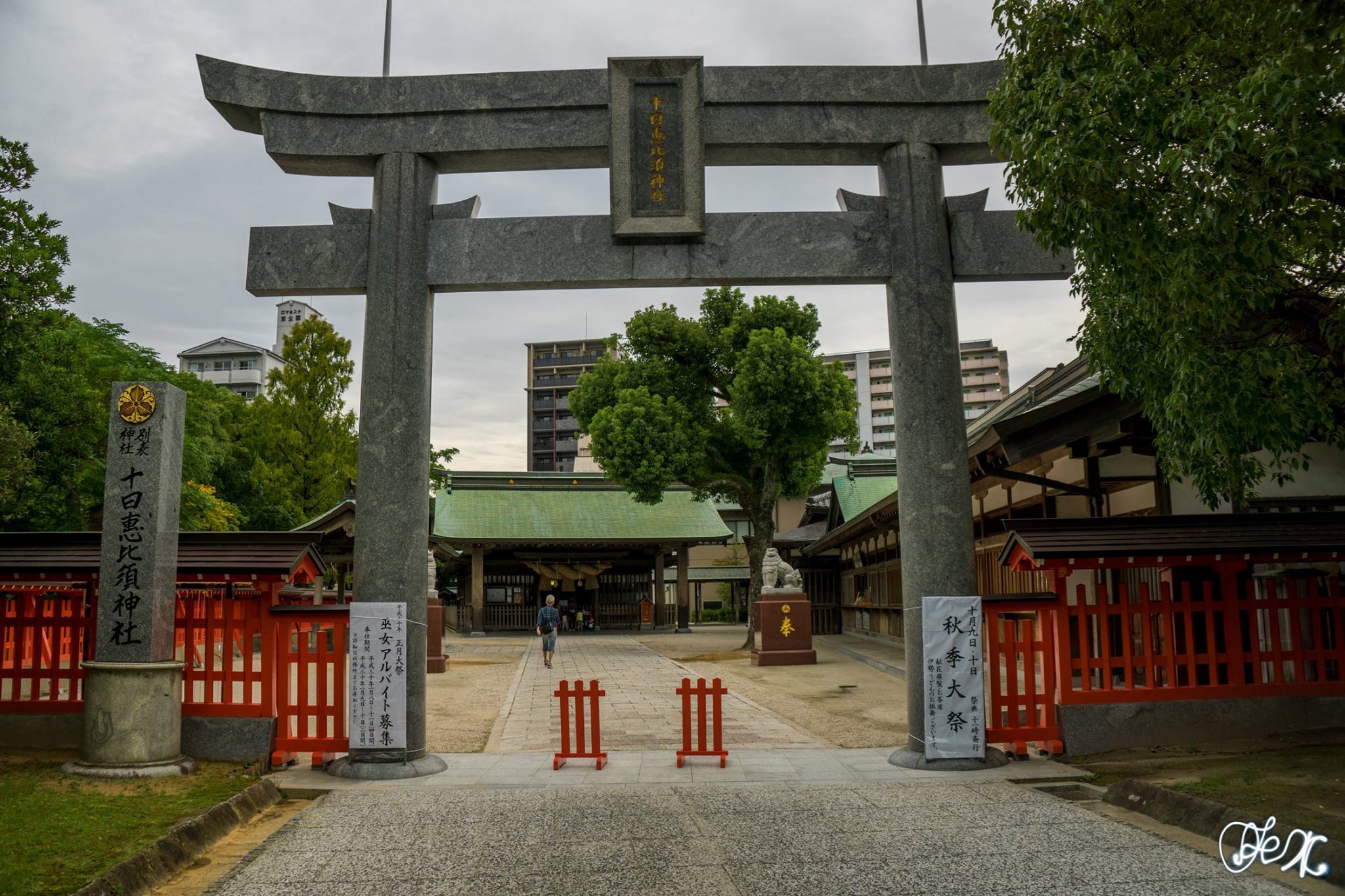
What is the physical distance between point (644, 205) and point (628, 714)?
7712 mm

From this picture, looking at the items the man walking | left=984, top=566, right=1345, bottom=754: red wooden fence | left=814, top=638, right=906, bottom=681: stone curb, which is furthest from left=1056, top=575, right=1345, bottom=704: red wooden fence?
the man walking

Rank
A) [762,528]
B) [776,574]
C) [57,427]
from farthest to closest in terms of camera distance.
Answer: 1. [762,528]
2. [776,574]
3. [57,427]

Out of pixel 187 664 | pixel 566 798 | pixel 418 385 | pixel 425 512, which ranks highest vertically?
pixel 418 385

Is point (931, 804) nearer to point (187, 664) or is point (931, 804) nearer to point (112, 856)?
point (112, 856)

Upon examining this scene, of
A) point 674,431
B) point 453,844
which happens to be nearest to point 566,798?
point 453,844

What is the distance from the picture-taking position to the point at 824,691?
54.6 feet

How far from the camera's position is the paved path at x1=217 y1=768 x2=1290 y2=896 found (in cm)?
582

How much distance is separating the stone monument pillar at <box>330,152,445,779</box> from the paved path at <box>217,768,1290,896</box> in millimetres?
978

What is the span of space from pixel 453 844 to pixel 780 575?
15.7 m

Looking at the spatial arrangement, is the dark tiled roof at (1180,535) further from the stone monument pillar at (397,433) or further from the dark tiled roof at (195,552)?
the dark tiled roof at (195,552)

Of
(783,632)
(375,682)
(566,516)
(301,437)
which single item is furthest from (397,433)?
(566,516)

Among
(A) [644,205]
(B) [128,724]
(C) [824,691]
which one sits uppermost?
(A) [644,205]

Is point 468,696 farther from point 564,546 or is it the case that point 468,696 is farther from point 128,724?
point 564,546

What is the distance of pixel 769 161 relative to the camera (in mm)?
10297
